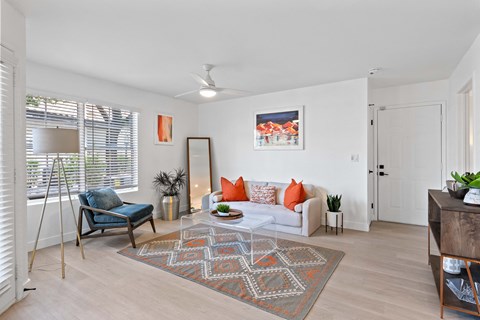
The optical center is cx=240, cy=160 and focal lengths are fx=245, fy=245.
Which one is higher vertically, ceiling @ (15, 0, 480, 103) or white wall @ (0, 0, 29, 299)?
ceiling @ (15, 0, 480, 103)

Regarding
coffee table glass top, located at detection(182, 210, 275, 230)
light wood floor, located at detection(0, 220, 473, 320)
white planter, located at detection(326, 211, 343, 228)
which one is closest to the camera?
light wood floor, located at detection(0, 220, 473, 320)

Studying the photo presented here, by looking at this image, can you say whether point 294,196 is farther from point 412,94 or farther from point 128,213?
point 412,94

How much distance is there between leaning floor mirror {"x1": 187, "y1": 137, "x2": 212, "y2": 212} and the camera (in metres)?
5.55

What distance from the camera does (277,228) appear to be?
407 cm

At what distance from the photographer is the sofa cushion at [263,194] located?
177 inches

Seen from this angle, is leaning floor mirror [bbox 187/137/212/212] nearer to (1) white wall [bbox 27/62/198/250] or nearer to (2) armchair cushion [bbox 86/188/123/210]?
(1) white wall [bbox 27/62/198/250]

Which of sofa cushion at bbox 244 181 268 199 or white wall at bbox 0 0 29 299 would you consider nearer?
white wall at bbox 0 0 29 299

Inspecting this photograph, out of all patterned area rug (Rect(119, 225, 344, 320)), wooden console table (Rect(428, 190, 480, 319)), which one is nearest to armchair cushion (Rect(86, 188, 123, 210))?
patterned area rug (Rect(119, 225, 344, 320))

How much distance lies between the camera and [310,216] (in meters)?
3.88

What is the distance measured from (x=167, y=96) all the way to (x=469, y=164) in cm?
529

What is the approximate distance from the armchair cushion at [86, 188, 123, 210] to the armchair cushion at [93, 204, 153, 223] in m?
0.09

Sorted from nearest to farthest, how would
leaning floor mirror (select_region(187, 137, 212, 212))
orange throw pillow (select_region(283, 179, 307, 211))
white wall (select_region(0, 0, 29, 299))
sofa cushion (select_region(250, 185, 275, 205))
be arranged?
white wall (select_region(0, 0, 29, 299)) < orange throw pillow (select_region(283, 179, 307, 211)) < sofa cushion (select_region(250, 185, 275, 205)) < leaning floor mirror (select_region(187, 137, 212, 212))

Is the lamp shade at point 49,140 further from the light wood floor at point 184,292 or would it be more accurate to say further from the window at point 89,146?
the light wood floor at point 184,292

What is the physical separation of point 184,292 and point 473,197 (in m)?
2.57
